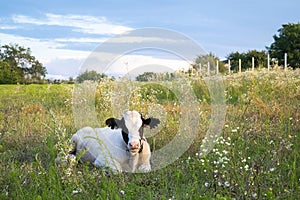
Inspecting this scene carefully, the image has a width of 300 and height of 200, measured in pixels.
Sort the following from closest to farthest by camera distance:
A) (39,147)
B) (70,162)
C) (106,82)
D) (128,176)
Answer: (70,162)
(128,176)
(39,147)
(106,82)

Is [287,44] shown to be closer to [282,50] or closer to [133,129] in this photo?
[282,50]

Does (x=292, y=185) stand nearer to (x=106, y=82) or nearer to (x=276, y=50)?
(x=106, y=82)

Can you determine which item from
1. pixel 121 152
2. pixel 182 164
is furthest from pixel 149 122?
pixel 182 164

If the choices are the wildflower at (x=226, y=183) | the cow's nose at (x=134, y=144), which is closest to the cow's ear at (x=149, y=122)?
the cow's nose at (x=134, y=144)

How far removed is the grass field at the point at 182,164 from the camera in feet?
11.8

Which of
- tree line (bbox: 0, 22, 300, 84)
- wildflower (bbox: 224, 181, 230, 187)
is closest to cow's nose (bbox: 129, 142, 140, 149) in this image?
wildflower (bbox: 224, 181, 230, 187)

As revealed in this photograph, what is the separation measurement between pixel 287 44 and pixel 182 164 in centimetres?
4445

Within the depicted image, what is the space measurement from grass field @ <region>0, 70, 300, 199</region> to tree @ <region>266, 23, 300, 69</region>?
3707 cm

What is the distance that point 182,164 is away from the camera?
4.84 meters

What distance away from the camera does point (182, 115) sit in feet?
23.3

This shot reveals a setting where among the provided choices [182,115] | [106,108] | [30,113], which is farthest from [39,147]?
[30,113]

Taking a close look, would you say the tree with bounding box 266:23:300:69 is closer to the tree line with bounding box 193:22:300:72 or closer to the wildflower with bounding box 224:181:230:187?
the tree line with bounding box 193:22:300:72

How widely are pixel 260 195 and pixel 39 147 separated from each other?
3760mm

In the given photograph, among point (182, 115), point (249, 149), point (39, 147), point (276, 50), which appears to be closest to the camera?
point (249, 149)
